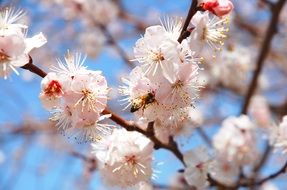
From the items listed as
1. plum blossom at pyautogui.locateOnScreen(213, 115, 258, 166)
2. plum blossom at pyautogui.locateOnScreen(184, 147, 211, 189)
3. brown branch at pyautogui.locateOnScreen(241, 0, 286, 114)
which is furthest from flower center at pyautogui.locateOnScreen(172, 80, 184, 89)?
brown branch at pyautogui.locateOnScreen(241, 0, 286, 114)

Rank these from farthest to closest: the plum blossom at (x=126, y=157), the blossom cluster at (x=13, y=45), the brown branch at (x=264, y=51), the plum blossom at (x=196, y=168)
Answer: the brown branch at (x=264, y=51) → the plum blossom at (x=196, y=168) → the plum blossom at (x=126, y=157) → the blossom cluster at (x=13, y=45)

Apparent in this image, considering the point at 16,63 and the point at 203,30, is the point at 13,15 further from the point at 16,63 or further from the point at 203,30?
the point at 203,30

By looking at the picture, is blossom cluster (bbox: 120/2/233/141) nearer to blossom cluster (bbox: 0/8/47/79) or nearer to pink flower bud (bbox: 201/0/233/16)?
pink flower bud (bbox: 201/0/233/16)

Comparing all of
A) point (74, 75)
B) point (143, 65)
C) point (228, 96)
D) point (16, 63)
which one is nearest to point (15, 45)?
point (16, 63)

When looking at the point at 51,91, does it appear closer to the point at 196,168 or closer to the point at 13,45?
the point at 13,45

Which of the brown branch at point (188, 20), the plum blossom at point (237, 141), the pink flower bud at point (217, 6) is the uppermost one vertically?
the pink flower bud at point (217, 6)

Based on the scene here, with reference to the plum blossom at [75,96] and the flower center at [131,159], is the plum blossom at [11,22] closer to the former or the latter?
the plum blossom at [75,96]

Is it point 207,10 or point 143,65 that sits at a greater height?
point 207,10

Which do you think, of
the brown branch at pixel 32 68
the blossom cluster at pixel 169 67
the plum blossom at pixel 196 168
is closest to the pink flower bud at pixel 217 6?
the blossom cluster at pixel 169 67
